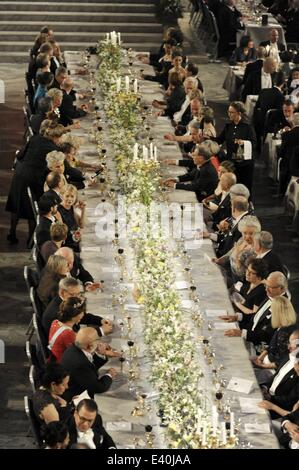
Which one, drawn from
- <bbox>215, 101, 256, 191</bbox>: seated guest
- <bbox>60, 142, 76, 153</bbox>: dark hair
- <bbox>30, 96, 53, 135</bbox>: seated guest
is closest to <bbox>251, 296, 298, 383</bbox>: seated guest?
<bbox>60, 142, 76, 153</bbox>: dark hair

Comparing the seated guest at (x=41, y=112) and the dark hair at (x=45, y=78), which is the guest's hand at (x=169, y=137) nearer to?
the seated guest at (x=41, y=112)

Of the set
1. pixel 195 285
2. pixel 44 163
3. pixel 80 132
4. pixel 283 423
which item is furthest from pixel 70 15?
pixel 283 423

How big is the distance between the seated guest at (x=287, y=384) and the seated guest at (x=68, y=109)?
23.4ft

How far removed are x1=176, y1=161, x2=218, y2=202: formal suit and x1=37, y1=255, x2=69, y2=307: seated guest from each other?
3120 millimetres

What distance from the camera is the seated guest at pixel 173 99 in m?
17.8

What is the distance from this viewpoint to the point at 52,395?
996 centimetres

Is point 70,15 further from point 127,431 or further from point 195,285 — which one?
point 127,431

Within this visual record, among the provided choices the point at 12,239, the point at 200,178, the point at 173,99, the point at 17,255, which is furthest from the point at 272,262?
the point at 173,99

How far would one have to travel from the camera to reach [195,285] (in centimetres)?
1207

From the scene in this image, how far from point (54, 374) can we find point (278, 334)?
2.08 metres

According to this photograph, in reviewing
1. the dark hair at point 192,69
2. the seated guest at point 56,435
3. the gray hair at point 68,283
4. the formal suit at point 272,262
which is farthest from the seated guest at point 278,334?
the dark hair at point 192,69

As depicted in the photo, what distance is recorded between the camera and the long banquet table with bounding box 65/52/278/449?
32.1 feet

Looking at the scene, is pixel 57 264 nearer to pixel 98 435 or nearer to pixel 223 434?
pixel 98 435
